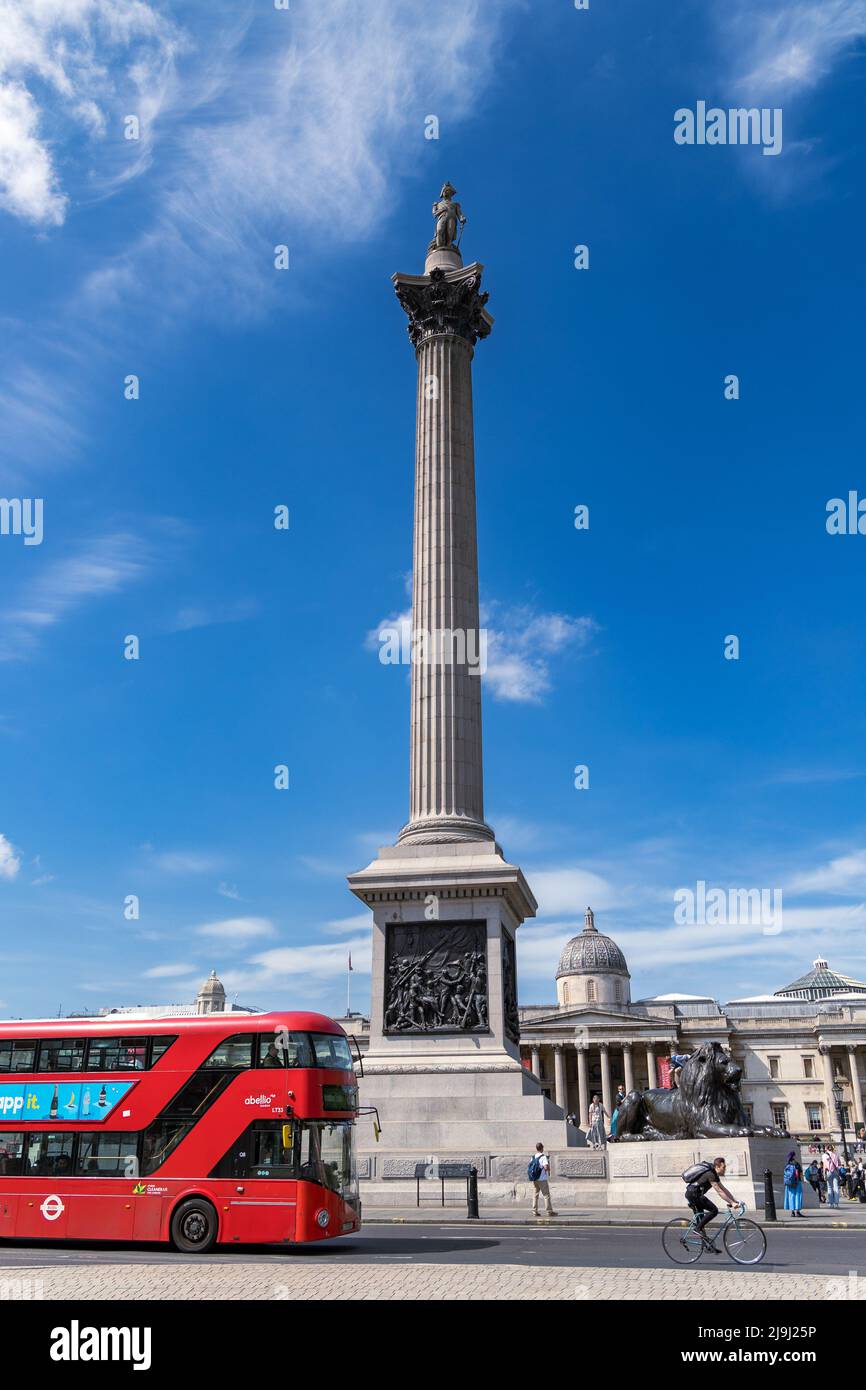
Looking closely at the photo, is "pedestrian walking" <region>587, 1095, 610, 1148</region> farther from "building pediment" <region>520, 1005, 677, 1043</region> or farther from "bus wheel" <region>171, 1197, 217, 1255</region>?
"building pediment" <region>520, 1005, 677, 1043</region>

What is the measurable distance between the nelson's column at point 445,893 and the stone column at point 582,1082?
77157mm

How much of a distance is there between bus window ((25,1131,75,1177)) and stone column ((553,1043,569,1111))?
94.6 metres

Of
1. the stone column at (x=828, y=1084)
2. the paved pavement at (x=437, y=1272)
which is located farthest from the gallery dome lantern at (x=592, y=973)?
the paved pavement at (x=437, y=1272)

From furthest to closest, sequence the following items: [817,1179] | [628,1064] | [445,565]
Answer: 1. [628,1064]
2. [445,565]
3. [817,1179]

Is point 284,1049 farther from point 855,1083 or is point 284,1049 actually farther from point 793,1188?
point 855,1083

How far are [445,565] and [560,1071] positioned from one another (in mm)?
82425

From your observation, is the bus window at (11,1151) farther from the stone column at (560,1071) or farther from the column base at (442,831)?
the stone column at (560,1071)

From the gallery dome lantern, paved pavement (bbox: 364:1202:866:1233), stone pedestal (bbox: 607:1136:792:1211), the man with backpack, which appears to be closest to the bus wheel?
paved pavement (bbox: 364:1202:866:1233)

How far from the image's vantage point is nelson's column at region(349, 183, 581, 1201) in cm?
2928

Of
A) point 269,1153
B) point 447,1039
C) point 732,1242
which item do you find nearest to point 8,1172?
point 269,1153

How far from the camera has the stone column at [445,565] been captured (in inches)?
1378

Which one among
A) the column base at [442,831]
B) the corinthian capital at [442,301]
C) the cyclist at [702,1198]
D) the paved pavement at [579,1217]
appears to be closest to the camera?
the cyclist at [702,1198]

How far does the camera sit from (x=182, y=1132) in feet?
59.0
